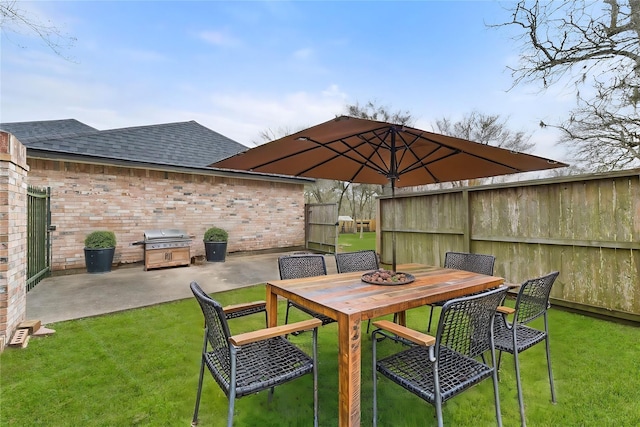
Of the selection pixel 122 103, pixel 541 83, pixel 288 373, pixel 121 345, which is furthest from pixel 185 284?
pixel 541 83

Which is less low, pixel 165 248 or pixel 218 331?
pixel 218 331

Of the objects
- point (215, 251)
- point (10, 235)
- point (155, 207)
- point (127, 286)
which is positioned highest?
point (155, 207)

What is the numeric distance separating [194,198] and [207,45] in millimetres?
4620

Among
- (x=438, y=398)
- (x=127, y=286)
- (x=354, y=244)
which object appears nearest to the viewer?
(x=438, y=398)

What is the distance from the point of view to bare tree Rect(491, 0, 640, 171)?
7.47 meters

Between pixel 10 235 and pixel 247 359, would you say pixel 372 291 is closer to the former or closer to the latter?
pixel 247 359

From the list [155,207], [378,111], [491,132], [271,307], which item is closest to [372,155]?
[271,307]

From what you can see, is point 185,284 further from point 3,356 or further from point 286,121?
point 286,121

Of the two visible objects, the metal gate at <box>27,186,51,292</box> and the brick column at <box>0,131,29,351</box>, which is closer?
the brick column at <box>0,131,29,351</box>

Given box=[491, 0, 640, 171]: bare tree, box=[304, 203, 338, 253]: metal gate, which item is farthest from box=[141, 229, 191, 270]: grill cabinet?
box=[491, 0, 640, 171]: bare tree

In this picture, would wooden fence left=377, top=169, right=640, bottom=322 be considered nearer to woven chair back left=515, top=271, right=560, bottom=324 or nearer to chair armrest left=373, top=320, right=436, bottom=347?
woven chair back left=515, top=271, right=560, bottom=324

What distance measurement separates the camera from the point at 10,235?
298 cm

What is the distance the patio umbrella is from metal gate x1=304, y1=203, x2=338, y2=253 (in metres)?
5.38

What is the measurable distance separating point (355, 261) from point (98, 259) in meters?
6.17
